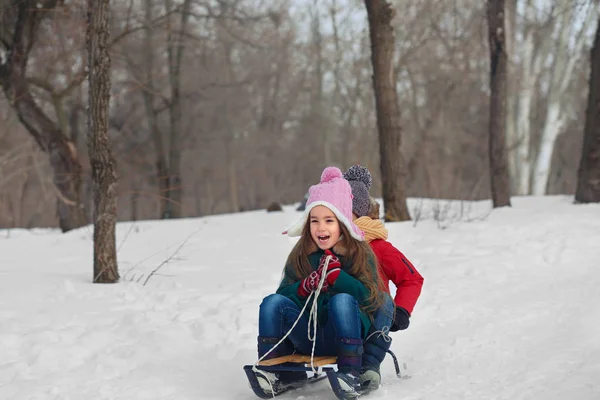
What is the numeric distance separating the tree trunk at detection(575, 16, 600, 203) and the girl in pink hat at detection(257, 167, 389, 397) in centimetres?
716

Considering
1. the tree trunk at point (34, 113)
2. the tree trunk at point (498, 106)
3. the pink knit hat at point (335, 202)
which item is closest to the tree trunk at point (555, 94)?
the tree trunk at point (498, 106)

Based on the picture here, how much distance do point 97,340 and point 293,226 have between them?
1883mm

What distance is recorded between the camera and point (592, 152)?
32.3 ft

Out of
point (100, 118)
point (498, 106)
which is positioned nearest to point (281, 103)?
point (498, 106)

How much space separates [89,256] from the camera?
9383 mm

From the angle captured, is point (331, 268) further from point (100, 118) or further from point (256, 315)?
point (100, 118)

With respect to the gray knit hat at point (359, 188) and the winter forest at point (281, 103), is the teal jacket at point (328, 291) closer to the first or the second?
the gray knit hat at point (359, 188)

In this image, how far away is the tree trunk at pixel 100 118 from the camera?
657 centimetres

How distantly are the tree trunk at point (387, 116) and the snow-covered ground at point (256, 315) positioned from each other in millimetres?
911

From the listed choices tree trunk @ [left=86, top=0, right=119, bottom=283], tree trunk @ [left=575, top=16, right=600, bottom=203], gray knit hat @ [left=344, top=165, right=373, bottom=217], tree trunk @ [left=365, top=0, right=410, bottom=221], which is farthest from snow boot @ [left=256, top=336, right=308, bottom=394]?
tree trunk @ [left=575, top=16, right=600, bottom=203]

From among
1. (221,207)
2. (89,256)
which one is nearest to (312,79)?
(221,207)

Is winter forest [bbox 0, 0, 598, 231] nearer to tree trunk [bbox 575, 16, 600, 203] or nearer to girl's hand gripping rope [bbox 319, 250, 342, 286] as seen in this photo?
tree trunk [bbox 575, 16, 600, 203]

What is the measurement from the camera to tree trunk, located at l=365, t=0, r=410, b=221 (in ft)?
32.9

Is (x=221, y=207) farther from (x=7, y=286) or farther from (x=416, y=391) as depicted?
(x=416, y=391)
